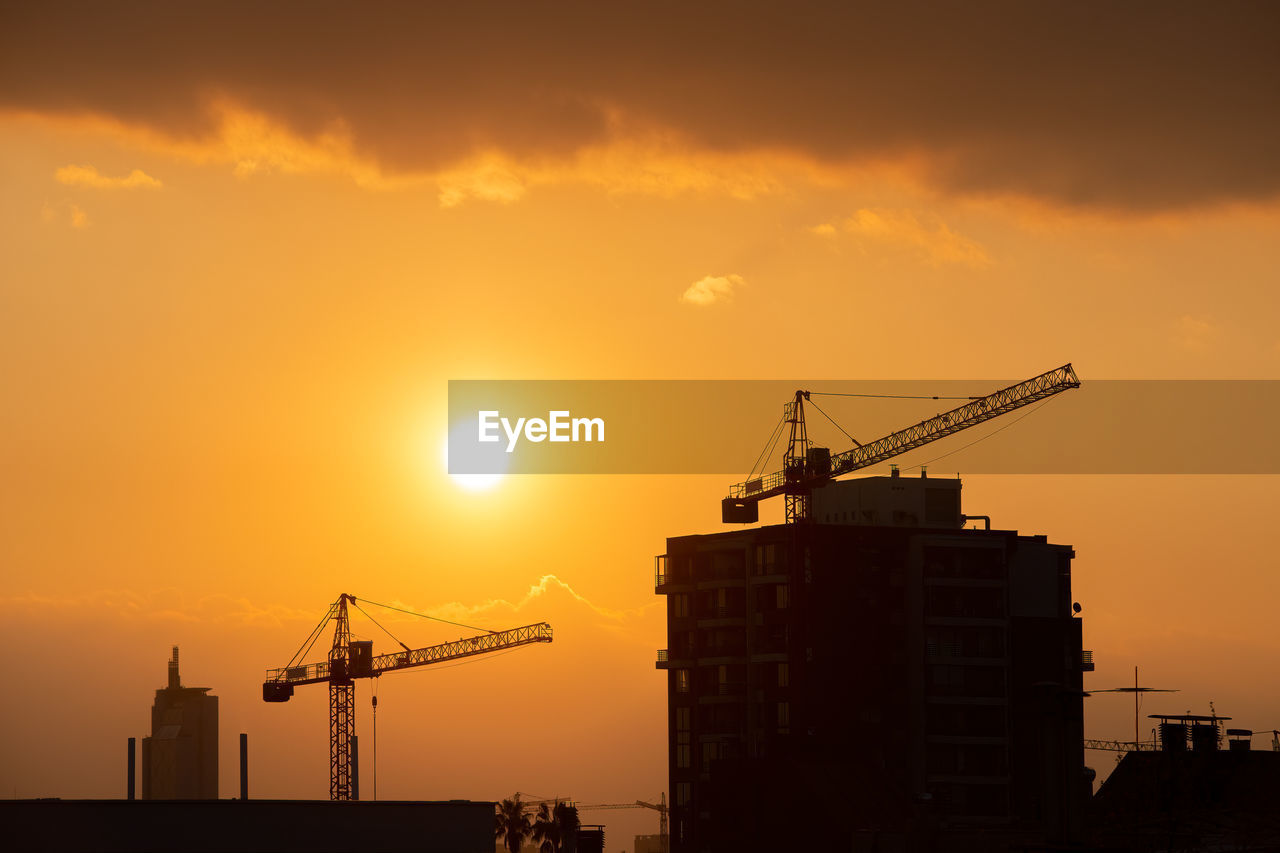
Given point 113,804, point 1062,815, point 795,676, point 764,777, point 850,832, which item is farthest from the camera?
point 795,676

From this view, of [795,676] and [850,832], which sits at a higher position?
[795,676]

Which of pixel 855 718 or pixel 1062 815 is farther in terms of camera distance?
Answer: pixel 855 718

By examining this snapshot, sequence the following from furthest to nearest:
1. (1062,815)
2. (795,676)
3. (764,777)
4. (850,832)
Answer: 1. (795,676)
2. (764,777)
3. (850,832)
4. (1062,815)

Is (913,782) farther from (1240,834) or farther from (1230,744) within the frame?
(1240,834)

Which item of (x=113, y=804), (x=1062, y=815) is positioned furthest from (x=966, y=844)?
(x=113, y=804)

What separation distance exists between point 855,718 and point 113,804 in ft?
326

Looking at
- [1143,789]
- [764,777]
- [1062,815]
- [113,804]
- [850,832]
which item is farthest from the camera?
[764,777]

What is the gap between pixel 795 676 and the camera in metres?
199

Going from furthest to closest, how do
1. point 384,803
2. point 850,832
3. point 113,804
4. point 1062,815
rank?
point 850,832, point 384,803, point 113,804, point 1062,815

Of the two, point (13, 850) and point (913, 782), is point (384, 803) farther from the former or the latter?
point (913, 782)

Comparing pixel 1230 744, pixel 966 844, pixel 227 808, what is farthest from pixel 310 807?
pixel 1230 744

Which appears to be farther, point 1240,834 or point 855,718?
point 855,718

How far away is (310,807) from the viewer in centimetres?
12119

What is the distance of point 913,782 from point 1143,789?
67.0 metres
